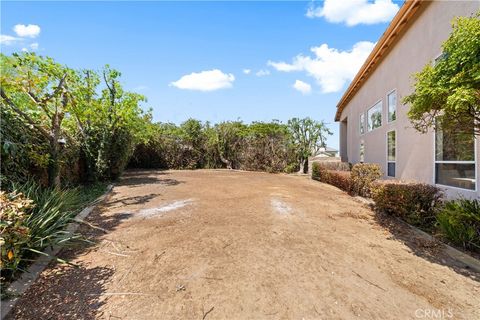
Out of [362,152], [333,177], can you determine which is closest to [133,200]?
[333,177]

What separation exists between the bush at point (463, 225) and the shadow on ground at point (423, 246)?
0.23m

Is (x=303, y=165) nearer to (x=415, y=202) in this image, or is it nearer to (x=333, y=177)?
(x=333, y=177)

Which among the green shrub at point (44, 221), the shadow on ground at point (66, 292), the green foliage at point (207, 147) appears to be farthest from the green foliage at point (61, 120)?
the green foliage at point (207, 147)

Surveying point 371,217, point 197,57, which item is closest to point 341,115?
point 197,57

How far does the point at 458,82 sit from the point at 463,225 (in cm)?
225

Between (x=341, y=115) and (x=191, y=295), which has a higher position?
(x=341, y=115)

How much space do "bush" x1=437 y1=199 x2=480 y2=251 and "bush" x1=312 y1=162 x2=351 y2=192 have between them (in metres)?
4.54

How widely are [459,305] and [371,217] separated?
3179 millimetres

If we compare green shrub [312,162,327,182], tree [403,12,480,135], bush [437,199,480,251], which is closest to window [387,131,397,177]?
green shrub [312,162,327,182]

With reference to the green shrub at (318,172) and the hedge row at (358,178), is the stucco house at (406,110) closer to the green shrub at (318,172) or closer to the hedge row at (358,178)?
the hedge row at (358,178)

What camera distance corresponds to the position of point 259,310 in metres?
2.23

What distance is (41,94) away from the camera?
21.5ft

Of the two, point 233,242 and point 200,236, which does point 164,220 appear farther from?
point 233,242

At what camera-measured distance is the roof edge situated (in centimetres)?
714
